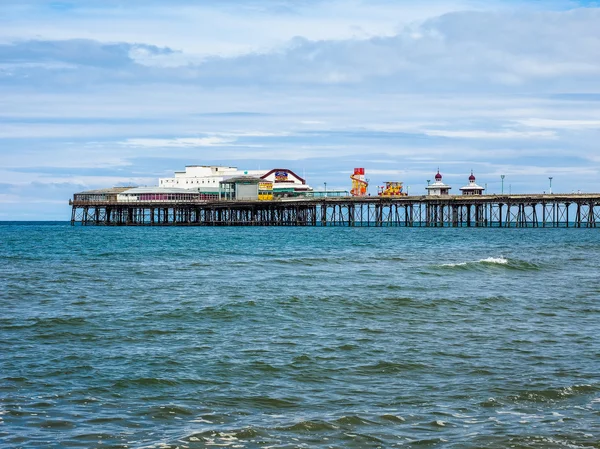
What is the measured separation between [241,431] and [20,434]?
2.68m

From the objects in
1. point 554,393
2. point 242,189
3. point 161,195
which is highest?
point 242,189

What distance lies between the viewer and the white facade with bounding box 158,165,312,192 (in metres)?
119

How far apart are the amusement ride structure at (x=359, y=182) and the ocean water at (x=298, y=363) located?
99230 millimetres

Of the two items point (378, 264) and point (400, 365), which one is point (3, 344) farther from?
point (378, 264)

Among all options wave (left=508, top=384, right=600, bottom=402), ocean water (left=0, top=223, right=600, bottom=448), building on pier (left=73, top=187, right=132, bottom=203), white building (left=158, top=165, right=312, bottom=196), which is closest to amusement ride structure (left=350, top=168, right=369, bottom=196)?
white building (left=158, top=165, right=312, bottom=196)

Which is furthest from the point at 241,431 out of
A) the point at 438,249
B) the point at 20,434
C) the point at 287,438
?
the point at 438,249

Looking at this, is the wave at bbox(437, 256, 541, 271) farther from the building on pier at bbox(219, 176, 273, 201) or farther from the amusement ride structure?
the amusement ride structure

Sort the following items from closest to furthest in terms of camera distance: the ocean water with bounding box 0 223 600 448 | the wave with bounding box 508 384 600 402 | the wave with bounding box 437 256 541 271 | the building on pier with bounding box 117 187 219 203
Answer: the ocean water with bounding box 0 223 600 448
the wave with bounding box 508 384 600 402
the wave with bounding box 437 256 541 271
the building on pier with bounding box 117 187 219 203

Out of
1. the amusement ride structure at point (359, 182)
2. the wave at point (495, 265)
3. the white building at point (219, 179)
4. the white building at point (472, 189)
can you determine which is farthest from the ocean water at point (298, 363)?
the amusement ride structure at point (359, 182)

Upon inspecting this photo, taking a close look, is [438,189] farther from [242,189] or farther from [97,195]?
[97,195]

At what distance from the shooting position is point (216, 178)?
393ft

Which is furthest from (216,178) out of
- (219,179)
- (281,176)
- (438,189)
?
(438,189)

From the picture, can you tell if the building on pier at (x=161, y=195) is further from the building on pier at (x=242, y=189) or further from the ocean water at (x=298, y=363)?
the ocean water at (x=298, y=363)

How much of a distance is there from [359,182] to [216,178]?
2350cm
